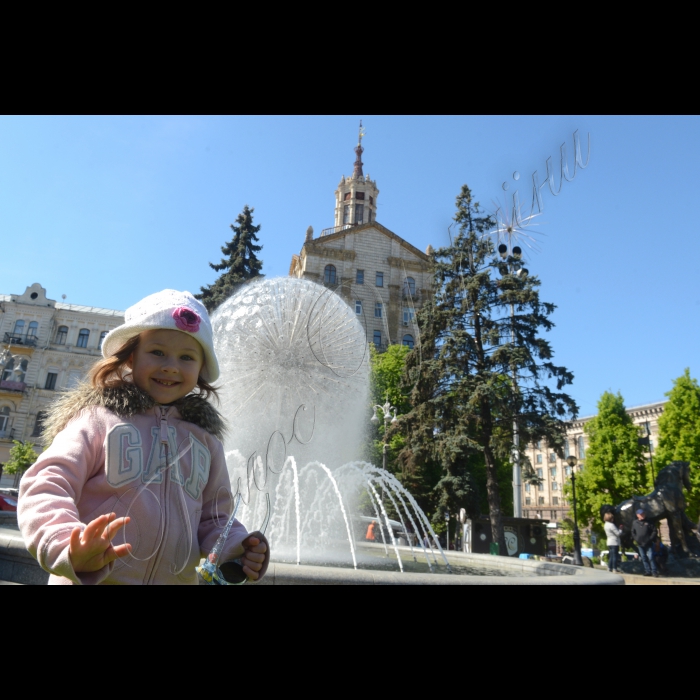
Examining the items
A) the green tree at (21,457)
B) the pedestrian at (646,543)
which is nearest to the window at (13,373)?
the green tree at (21,457)

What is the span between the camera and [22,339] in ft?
129

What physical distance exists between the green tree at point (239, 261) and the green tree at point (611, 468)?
25882 millimetres

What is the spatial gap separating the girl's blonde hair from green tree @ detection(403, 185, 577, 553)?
19.8 meters

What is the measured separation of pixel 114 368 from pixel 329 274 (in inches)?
1605

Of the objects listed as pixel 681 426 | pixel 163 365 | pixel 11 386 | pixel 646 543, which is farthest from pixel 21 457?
pixel 681 426

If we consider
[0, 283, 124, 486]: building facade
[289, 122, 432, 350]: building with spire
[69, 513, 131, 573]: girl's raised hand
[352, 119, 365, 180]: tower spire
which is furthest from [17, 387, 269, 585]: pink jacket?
[352, 119, 365, 180]: tower spire

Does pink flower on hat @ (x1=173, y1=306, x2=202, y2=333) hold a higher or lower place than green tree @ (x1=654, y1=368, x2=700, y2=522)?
lower

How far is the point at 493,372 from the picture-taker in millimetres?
21656

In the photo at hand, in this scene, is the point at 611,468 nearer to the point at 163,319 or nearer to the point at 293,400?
the point at 293,400

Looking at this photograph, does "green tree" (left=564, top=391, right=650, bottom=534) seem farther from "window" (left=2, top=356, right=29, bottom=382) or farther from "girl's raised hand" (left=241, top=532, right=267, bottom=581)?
"window" (left=2, top=356, right=29, bottom=382)

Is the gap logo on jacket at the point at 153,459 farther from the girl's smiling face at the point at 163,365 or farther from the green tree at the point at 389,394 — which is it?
the green tree at the point at 389,394

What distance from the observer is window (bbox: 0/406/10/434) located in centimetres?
3866
